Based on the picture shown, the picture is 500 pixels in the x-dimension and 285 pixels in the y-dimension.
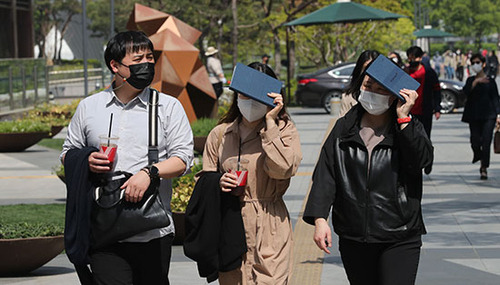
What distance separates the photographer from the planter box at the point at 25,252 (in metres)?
7.57

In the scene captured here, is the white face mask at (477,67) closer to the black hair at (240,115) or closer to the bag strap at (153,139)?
the black hair at (240,115)

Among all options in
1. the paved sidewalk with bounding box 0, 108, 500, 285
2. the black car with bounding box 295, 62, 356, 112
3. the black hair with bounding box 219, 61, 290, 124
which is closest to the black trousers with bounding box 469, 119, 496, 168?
the paved sidewalk with bounding box 0, 108, 500, 285

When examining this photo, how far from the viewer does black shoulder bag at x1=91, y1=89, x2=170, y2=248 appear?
4.65 meters

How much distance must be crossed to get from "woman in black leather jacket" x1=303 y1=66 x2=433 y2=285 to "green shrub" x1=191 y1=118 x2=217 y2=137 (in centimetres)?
1103

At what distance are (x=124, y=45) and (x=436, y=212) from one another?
22.1ft

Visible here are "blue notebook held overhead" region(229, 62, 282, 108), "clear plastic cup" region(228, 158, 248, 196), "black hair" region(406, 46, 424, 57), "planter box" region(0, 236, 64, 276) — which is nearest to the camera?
"clear plastic cup" region(228, 158, 248, 196)

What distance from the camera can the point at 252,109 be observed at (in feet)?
16.7

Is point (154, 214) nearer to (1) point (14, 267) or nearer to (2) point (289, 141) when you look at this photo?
(2) point (289, 141)

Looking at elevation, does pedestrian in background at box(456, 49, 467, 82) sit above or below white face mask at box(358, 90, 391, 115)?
below

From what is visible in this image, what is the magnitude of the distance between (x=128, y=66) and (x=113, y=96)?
17 centimetres

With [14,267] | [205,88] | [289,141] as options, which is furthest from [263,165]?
[205,88]

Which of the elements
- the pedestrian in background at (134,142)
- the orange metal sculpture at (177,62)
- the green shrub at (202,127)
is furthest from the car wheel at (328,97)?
the pedestrian in background at (134,142)

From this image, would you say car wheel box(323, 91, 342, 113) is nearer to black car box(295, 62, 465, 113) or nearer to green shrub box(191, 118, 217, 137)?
black car box(295, 62, 465, 113)

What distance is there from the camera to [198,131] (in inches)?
635
